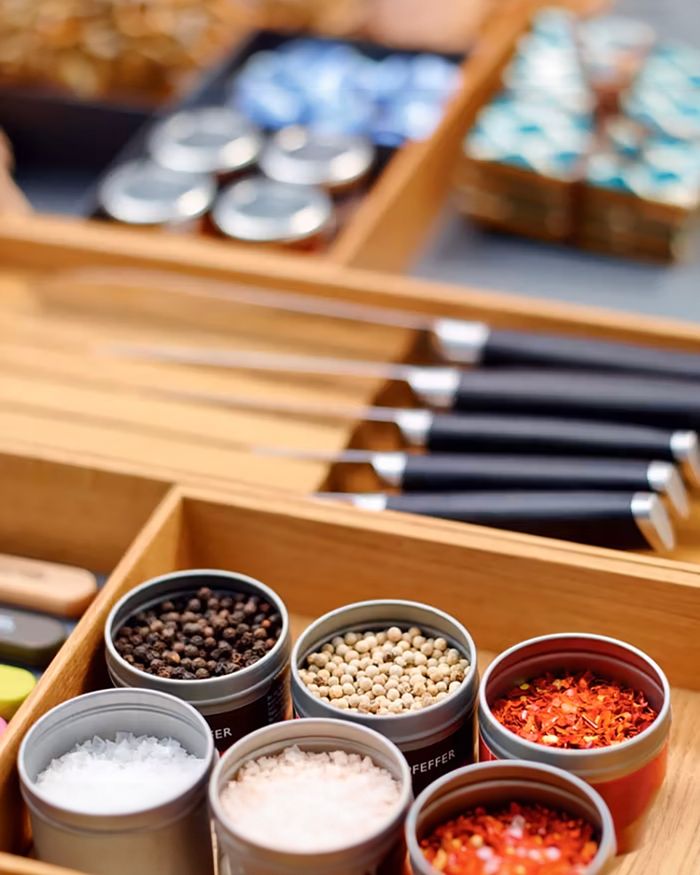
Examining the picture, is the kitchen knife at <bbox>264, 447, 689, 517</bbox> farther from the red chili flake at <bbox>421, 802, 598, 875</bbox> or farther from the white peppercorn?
the red chili flake at <bbox>421, 802, 598, 875</bbox>

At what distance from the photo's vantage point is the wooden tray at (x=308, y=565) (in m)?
1.17

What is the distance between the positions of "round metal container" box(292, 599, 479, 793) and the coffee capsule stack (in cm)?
104

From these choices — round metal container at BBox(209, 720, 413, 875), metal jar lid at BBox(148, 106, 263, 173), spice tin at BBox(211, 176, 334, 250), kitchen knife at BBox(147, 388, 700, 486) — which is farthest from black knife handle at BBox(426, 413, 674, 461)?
metal jar lid at BBox(148, 106, 263, 173)

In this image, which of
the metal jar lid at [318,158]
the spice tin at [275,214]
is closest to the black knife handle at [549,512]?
the spice tin at [275,214]

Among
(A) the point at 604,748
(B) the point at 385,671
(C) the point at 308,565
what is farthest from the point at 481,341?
(A) the point at 604,748

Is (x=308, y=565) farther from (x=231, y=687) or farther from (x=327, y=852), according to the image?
(x=327, y=852)

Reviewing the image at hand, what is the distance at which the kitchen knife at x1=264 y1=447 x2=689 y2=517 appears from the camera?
4.43 ft

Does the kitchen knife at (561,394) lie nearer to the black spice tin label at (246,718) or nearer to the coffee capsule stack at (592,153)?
the black spice tin label at (246,718)

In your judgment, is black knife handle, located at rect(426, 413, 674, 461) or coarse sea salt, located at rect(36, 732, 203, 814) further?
black knife handle, located at rect(426, 413, 674, 461)

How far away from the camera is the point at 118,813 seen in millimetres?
985

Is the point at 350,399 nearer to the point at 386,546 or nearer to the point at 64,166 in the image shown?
the point at 386,546

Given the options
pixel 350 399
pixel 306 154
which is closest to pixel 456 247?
pixel 306 154

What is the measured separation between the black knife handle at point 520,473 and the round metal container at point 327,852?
0.41 meters

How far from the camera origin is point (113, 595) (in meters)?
1.23
